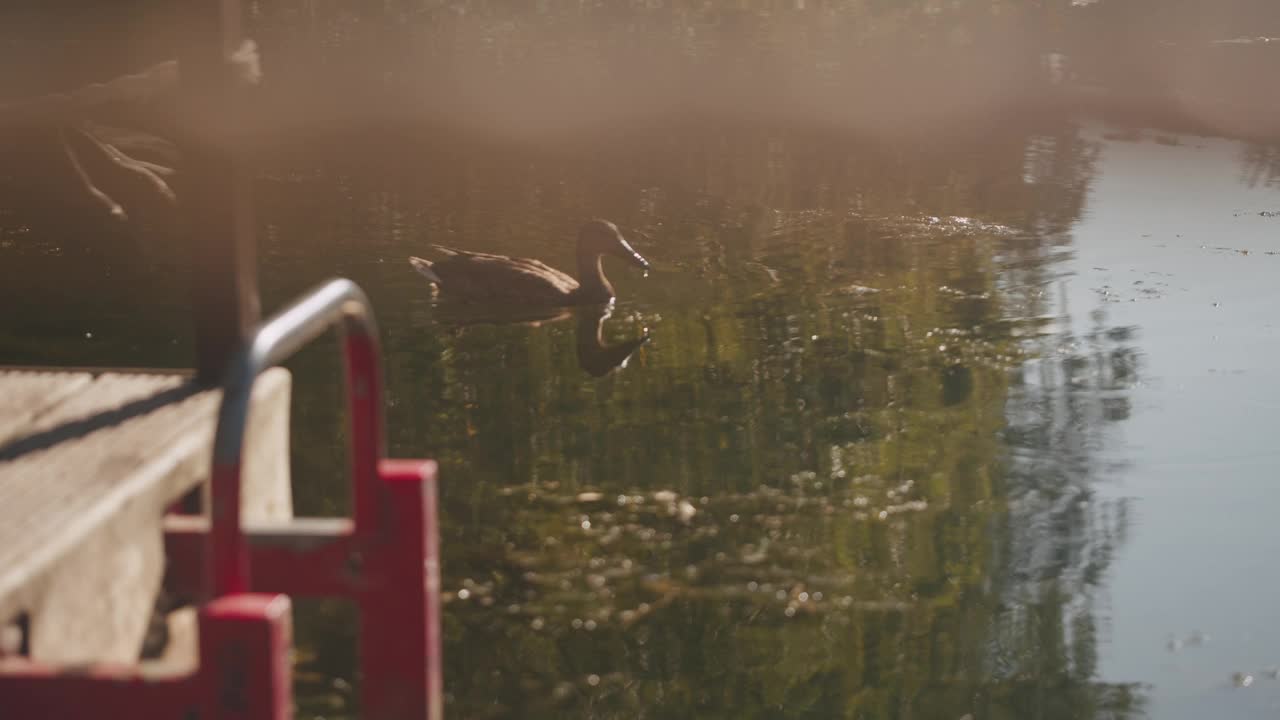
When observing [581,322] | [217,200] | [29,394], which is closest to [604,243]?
[581,322]

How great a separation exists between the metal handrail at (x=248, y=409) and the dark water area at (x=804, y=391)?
2500mm

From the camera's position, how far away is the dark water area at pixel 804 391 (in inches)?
249

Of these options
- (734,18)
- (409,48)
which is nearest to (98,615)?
(409,48)

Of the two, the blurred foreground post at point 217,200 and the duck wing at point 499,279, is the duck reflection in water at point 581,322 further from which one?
the blurred foreground post at point 217,200

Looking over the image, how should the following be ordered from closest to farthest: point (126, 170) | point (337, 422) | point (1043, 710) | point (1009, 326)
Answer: point (1043, 710) → point (337, 422) → point (1009, 326) → point (126, 170)

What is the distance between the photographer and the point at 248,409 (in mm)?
2805

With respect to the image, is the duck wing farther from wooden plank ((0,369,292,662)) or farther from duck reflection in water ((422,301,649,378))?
wooden plank ((0,369,292,662))

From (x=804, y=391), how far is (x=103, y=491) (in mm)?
5824

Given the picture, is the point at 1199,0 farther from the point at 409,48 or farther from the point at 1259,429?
the point at 1259,429

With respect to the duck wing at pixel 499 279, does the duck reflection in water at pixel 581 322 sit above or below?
below

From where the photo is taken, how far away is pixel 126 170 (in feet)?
42.1

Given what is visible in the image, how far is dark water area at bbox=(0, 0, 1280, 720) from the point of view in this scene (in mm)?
6328

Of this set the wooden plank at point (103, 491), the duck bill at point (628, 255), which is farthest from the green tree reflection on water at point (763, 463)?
the wooden plank at point (103, 491)

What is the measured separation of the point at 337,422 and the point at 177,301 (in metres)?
2.65
